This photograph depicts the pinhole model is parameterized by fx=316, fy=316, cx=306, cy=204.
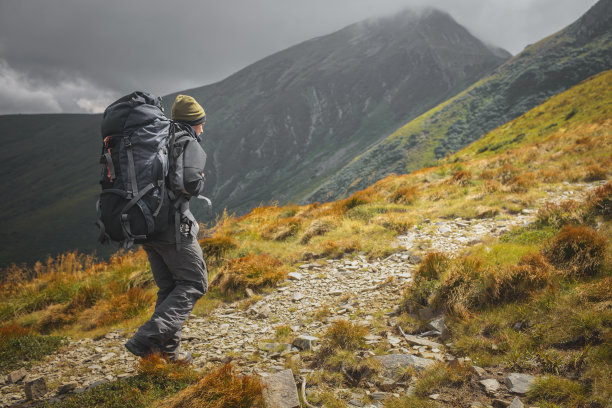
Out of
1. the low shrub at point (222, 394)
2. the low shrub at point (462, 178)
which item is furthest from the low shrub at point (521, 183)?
the low shrub at point (222, 394)

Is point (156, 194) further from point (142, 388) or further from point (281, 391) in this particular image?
point (281, 391)

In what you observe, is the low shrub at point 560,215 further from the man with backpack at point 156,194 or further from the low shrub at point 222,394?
the man with backpack at point 156,194

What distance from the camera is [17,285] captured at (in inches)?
329

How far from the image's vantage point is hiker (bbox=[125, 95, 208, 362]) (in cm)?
353

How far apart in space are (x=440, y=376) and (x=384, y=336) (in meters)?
1.08

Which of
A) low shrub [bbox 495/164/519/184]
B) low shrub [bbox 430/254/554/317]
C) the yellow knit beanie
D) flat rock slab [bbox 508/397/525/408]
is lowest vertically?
flat rock slab [bbox 508/397/525/408]

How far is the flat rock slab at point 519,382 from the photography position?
9.16 feet

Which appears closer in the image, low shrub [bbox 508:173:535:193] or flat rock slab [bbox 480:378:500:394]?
flat rock slab [bbox 480:378:500:394]

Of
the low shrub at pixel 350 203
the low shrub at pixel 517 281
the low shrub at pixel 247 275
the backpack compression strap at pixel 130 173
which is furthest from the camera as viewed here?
the low shrub at pixel 350 203

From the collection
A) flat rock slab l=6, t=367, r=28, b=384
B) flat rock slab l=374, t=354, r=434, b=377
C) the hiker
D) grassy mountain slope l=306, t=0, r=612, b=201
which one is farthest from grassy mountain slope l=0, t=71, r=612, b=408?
grassy mountain slope l=306, t=0, r=612, b=201

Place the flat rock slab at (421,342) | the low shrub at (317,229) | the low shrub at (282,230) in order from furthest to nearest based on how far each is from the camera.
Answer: the low shrub at (282,230)
the low shrub at (317,229)
the flat rock slab at (421,342)

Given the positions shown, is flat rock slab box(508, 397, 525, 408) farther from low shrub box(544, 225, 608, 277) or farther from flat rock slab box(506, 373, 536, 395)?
low shrub box(544, 225, 608, 277)

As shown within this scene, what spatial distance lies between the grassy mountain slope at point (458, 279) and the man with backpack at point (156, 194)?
0.61 m

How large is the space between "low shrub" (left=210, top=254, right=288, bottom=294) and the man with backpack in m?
2.52
